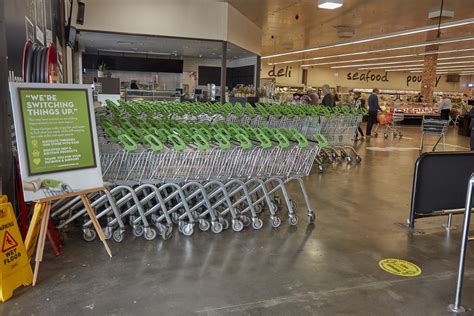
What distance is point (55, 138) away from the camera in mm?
3002

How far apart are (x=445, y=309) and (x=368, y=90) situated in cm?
3592

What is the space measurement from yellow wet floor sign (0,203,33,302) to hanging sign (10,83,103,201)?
195 millimetres

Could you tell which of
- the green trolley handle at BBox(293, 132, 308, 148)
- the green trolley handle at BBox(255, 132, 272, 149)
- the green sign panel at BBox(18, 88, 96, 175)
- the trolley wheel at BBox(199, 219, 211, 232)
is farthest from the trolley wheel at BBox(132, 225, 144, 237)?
the green trolley handle at BBox(293, 132, 308, 148)

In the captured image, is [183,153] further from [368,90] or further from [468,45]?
[368,90]

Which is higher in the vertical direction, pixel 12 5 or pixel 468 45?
pixel 468 45

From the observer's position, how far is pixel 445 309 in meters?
2.79

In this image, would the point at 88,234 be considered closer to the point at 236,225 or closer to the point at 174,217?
the point at 174,217

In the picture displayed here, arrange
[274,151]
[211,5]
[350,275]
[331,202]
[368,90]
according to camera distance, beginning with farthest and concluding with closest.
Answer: [368,90]
[211,5]
[331,202]
[274,151]
[350,275]

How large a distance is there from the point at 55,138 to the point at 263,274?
1899 millimetres

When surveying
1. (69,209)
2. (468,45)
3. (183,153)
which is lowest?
(69,209)

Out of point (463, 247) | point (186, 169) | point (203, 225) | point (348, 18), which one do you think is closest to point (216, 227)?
point (203, 225)

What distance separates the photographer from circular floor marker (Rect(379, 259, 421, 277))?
3353mm

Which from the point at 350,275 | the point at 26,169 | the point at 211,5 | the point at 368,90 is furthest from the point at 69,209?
the point at 368,90

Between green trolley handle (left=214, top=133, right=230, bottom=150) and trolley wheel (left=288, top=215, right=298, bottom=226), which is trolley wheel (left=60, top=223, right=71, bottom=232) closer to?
green trolley handle (left=214, top=133, right=230, bottom=150)
